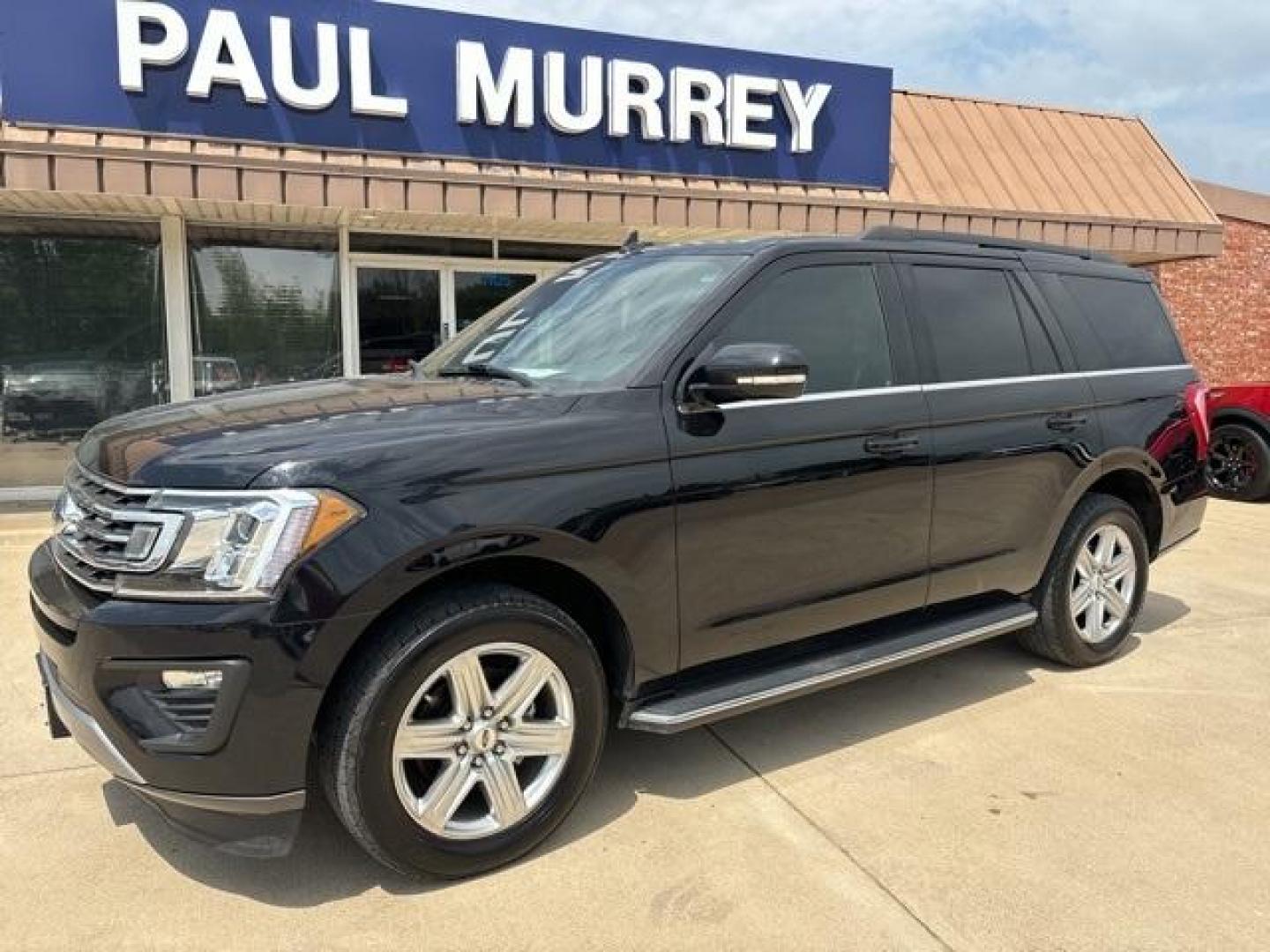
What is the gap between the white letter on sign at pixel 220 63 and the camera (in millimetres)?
7551

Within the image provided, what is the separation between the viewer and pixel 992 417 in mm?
3975

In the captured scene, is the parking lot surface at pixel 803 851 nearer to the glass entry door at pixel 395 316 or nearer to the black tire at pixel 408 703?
the black tire at pixel 408 703

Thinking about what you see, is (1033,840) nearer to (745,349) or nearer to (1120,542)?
(745,349)

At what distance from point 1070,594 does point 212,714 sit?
3703mm

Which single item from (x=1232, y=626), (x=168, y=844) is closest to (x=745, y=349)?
(x=168, y=844)

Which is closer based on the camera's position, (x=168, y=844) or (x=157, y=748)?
(x=157, y=748)

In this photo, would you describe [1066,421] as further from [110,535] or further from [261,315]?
[261,315]

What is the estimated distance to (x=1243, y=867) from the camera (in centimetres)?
290

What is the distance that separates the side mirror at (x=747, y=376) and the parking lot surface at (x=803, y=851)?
138 cm

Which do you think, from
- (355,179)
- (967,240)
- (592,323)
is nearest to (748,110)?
(355,179)

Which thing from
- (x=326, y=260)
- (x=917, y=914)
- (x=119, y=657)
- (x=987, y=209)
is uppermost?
(x=987, y=209)

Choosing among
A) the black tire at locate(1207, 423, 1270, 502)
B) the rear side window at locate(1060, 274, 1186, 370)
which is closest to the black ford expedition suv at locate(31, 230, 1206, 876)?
the rear side window at locate(1060, 274, 1186, 370)

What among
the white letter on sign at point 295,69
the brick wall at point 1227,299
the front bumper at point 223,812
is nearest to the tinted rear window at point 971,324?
the front bumper at point 223,812

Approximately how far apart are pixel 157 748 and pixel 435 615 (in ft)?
2.48
